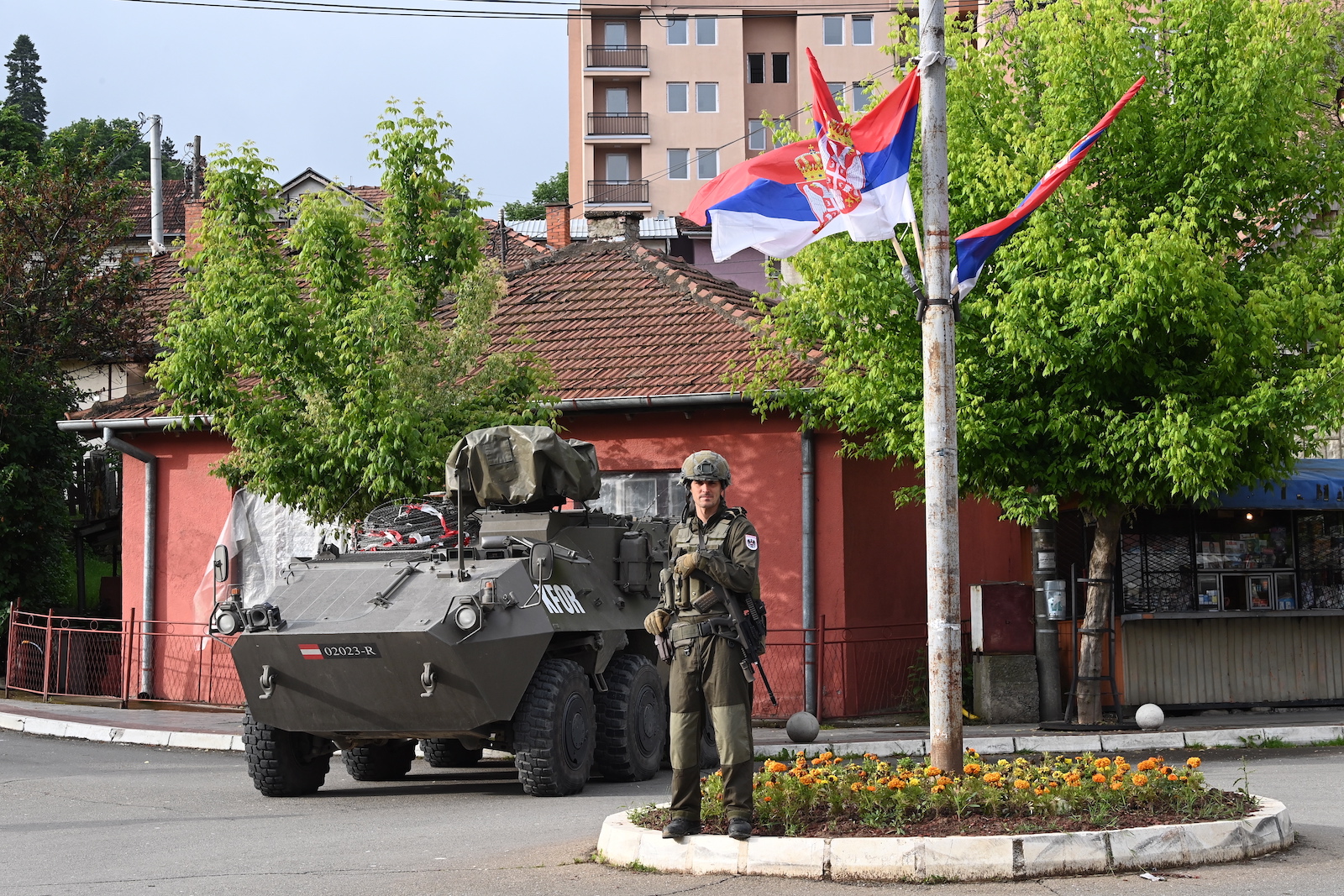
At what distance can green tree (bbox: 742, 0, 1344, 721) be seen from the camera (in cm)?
1292

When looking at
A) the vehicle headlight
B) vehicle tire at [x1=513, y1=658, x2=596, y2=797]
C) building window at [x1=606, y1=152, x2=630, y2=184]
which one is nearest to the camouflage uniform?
the vehicle headlight

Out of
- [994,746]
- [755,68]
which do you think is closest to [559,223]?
[994,746]

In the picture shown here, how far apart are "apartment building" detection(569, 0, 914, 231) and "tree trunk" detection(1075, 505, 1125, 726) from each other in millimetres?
49256

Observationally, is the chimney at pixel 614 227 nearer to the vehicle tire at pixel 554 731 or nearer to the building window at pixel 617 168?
the vehicle tire at pixel 554 731

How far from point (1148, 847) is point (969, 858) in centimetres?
91

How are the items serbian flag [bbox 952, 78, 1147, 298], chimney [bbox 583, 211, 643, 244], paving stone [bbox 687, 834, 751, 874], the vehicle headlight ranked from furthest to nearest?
1. chimney [bbox 583, 211, 643, 244]
2. the vehicle headlight
3. serbian flag [bbox 952, 78, 1147, 298]
4. paving stone [bbox 687, 834, 751, 874]

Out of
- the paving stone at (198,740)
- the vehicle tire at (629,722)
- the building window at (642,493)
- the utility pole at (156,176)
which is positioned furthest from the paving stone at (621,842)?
the utility pole at (156,176)

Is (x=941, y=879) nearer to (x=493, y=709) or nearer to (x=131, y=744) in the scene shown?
(x=493, y=709)

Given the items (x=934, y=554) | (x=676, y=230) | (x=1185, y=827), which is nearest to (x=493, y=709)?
(x=934, y=554)

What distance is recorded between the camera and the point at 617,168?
64250 mm

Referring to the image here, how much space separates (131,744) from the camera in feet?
50.4

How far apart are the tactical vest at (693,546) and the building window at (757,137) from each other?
55941 mm

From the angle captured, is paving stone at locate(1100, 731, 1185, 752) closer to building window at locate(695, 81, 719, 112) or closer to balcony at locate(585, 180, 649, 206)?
balcony at locate(585, 180, 649, 206)

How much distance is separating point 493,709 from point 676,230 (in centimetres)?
3802
